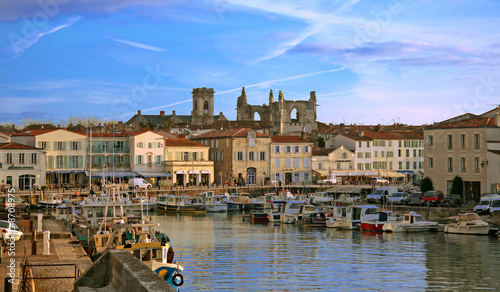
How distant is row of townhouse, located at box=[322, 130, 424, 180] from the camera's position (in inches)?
3853

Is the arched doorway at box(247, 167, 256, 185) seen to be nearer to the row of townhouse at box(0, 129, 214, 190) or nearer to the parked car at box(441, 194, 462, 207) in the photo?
the row of townhouse at box(0, 129, 214, 190)

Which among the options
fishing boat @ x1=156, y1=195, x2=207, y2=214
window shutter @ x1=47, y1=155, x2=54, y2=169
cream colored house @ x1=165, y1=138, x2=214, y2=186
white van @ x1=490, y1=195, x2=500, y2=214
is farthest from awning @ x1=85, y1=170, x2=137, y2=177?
white van @ x1=490, y1=195, x2=500, y2=214

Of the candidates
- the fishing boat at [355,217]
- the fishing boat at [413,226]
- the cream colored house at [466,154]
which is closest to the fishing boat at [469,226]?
the fishing boat at [413,226]

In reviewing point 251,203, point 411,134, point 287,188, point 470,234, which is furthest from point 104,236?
point 411,134

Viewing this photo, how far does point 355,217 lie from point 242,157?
39789 mm

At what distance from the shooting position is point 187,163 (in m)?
87.2

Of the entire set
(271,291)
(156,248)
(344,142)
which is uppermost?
(344,142)

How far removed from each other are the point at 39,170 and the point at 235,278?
171ft

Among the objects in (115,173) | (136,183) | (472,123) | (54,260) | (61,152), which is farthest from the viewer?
(115,173)

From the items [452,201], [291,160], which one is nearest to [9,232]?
[452,201]

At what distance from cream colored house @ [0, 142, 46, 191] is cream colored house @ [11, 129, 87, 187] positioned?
9.62 ft

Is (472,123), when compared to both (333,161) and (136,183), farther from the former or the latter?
(333,161)

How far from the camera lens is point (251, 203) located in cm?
7275

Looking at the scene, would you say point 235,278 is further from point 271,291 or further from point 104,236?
point 104,236
